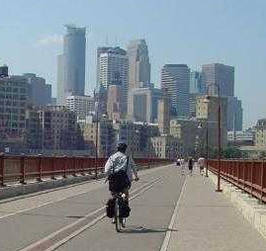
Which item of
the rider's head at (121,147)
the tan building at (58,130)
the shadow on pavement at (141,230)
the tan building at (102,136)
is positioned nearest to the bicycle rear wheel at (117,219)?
the shadow on pavement at (141,230)

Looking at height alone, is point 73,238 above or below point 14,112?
below

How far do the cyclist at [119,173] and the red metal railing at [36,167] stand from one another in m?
10.7

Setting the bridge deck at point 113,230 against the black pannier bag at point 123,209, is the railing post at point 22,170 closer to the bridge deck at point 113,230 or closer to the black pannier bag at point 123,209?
the bridge deck at point 113,230

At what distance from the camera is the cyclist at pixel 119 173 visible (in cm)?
1457

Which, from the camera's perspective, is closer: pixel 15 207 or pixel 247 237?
pixel 247 237

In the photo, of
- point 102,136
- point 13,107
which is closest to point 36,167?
point 13,107

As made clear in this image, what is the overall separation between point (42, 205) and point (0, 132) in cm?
12782

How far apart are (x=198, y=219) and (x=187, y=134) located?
153m

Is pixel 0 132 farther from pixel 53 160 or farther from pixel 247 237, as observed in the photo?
pixel 247 237

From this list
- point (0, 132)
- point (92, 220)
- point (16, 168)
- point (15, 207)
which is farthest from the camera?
point (0, 132)

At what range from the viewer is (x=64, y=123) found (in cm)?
16662

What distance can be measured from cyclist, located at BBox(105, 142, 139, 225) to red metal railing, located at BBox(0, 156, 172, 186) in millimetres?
10725

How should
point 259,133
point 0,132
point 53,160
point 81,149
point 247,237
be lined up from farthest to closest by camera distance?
point 81,149, point 0,132, point 259,133, point 53,160, point 247,237

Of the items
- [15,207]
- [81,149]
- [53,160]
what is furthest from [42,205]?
[81,149]
